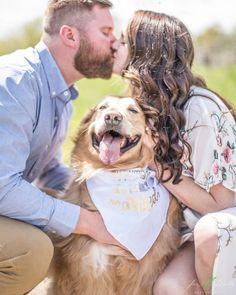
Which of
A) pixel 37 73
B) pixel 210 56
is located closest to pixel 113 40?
pixel 37 73

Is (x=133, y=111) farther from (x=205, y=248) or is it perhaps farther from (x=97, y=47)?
(x=205, y=248)

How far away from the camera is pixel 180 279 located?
3457mm

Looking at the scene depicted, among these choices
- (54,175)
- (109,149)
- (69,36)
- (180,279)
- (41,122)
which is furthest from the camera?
(54,175)

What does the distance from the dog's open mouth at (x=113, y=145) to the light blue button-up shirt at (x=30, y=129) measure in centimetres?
33

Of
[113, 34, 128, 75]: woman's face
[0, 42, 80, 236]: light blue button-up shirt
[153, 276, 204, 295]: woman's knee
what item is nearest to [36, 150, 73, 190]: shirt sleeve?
[0, 42, 80, 236]: light blue button-up shirt

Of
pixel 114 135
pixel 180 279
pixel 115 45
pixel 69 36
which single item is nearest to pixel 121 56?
pixel 115 45

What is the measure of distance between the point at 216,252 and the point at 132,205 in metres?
0.55

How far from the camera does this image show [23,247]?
11.4 feet

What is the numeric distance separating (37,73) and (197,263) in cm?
146

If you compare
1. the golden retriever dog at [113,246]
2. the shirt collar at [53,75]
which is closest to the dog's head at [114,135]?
the golden retriever dog at [113,246]

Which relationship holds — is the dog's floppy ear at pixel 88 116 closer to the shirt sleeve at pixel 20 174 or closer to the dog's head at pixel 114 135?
the dog's head at pixel 114 135

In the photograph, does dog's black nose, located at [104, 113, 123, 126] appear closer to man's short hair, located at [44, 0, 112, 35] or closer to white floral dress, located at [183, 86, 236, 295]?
white floral dress, located at [183, 86, 236, 295]

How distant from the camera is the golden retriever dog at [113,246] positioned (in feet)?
11.8

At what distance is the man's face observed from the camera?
412 cm
